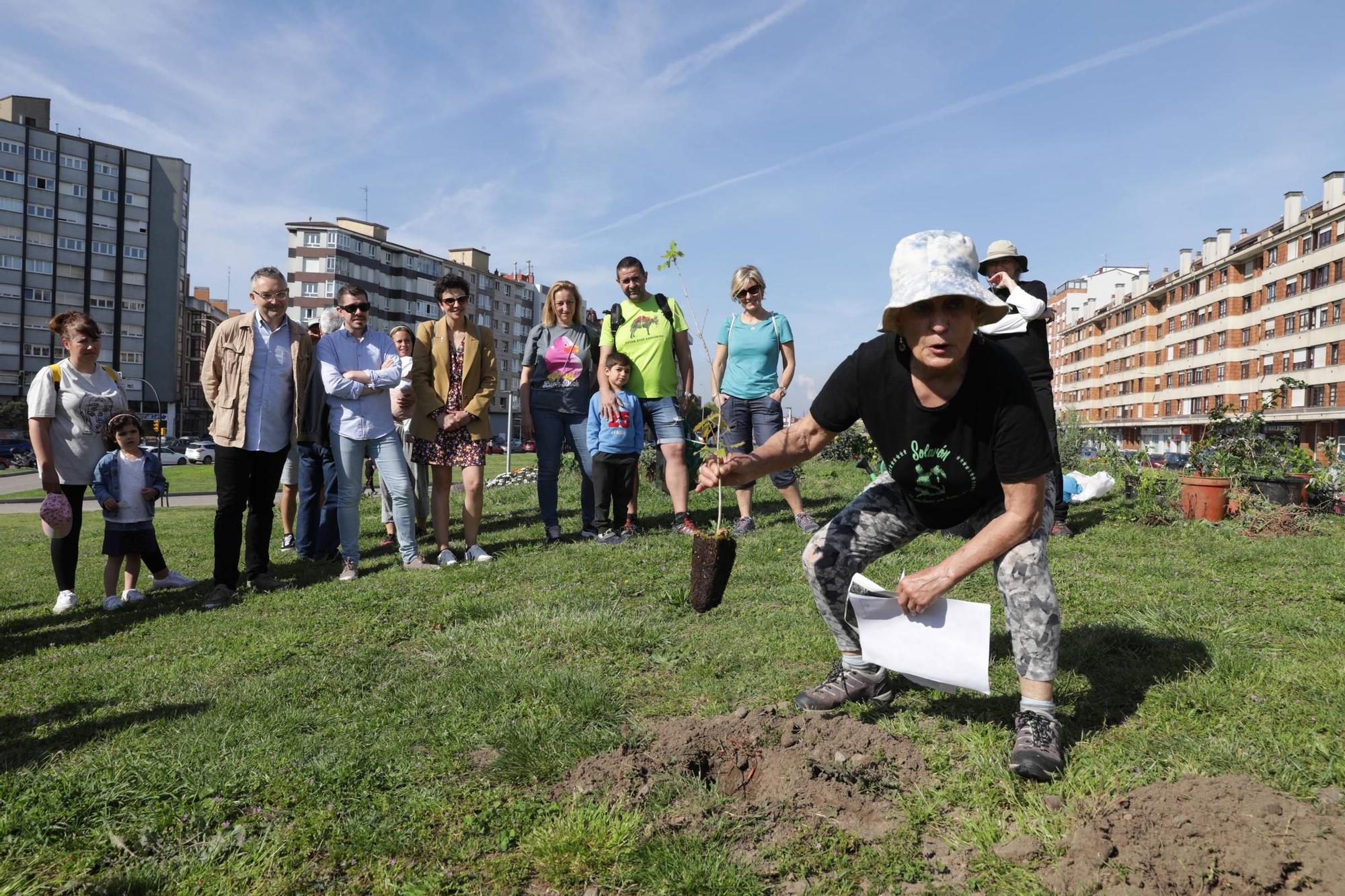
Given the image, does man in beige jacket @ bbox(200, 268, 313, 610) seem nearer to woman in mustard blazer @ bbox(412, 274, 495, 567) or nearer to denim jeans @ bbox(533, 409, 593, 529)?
woman in mustard blazer @ bbox(412, 274, 495, 567)

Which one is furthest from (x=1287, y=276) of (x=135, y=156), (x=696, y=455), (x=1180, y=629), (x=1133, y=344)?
(x=135, y=156)

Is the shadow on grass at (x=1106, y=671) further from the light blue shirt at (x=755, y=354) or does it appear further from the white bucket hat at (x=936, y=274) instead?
the light blue shirt at (x=755, y=354)

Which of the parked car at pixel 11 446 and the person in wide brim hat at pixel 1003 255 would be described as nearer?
the person in wide brim hat at pixel 1003 255

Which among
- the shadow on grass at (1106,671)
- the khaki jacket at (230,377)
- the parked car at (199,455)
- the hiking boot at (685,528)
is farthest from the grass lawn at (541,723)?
the parked car at (199,455)

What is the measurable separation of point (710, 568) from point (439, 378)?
371 centimetres

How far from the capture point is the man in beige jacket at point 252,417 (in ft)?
18.0

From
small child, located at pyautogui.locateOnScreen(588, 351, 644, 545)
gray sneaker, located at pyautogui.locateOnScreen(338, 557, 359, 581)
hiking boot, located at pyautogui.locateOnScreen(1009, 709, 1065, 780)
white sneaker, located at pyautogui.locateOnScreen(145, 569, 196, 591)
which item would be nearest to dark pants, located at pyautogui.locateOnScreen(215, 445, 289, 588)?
gray sneaker, located at pyautogui.locateOnScreen(338, 557, 359, 581)

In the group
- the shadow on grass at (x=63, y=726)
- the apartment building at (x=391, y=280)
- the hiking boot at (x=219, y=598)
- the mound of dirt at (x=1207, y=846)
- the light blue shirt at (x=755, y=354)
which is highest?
the apartment building at (x=391, y=280)

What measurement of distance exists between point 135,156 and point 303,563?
9385cm

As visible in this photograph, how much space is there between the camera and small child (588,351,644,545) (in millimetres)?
6910

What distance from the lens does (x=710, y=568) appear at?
11.9 feet

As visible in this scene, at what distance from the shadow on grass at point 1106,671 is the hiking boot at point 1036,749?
20 cm

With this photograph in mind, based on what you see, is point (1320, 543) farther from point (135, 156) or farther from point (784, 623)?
point (135, 156)

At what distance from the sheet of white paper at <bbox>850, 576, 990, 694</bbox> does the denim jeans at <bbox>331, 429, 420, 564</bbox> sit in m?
4.11
